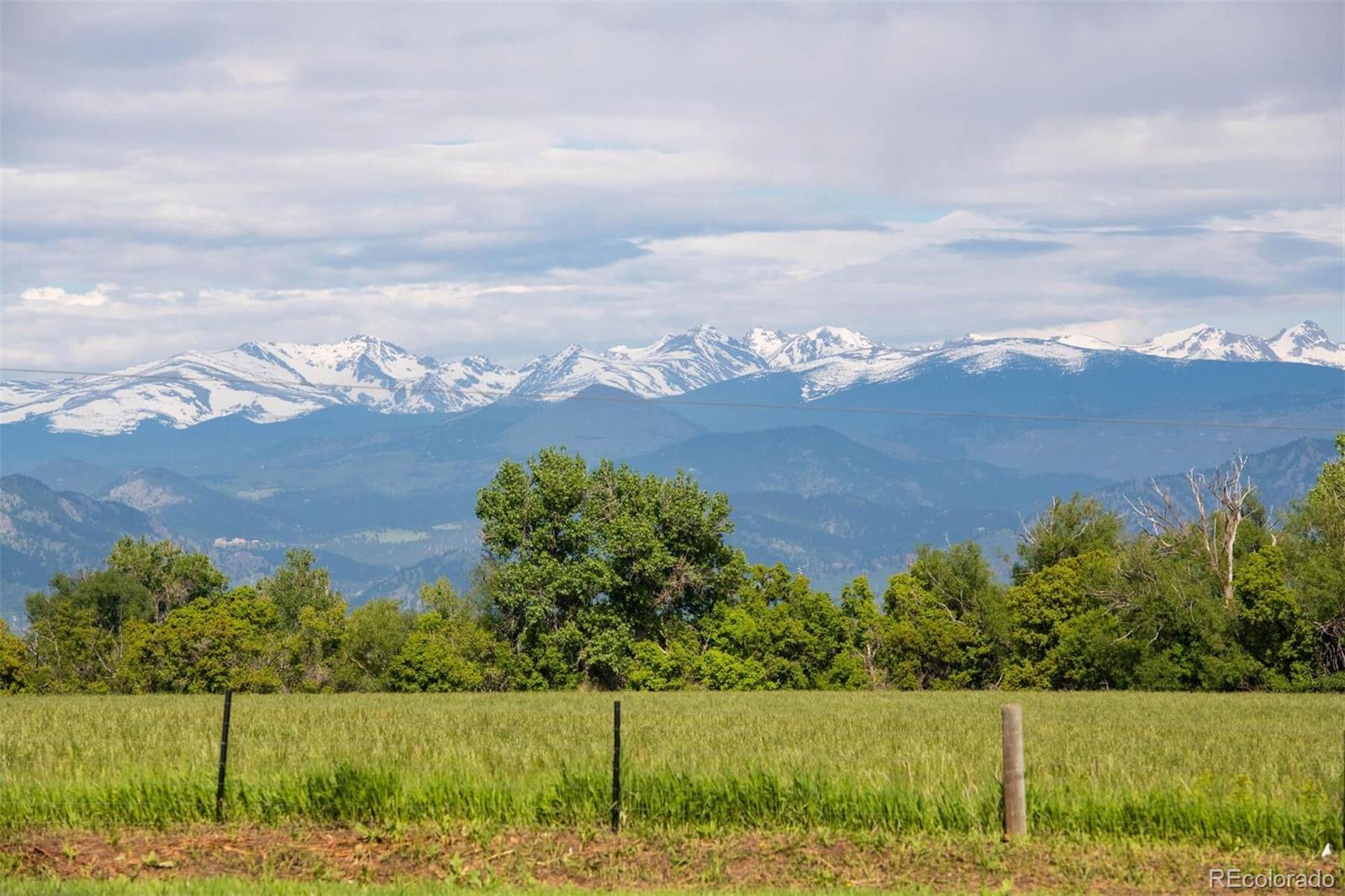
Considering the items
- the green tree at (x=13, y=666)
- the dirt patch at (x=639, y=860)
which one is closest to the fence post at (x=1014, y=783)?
the dirt patch at (x=639, y=860)

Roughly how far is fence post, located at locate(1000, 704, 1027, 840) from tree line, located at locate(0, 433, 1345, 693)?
56305 millimetres

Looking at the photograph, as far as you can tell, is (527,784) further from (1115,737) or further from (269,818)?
(1115,737)

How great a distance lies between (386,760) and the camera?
20.3m

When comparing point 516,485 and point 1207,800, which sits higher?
point 516,485

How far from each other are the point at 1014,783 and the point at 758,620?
6332 cm

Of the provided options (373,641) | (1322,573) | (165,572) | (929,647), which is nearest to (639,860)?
(1322,573)

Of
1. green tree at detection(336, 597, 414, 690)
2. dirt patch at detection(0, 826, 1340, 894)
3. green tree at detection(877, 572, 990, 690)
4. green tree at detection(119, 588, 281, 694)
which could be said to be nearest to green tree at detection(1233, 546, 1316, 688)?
green tree at detection(877, 572, 990, 690)

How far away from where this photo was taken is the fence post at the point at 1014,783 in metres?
15.4

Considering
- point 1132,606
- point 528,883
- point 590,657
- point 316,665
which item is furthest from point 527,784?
point 316,665

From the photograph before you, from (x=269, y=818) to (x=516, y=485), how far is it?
198 feet

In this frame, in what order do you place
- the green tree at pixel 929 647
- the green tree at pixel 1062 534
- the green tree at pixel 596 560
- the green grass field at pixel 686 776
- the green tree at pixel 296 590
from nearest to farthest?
the green grass field at pixel 686 776, the green tree at pixel 596 560, the green tree at pixel 929 647, the green tree at pixel 1062 534, the green tree at pixel 296 590

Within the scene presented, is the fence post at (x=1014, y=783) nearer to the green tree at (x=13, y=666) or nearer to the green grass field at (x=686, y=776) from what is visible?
the green grass field at (x=686, y=776)

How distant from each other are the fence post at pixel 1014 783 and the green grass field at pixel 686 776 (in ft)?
1.57

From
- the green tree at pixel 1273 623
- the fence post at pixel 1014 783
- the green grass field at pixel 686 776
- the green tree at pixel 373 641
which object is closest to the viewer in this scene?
the fence post at pixel 1014 783
